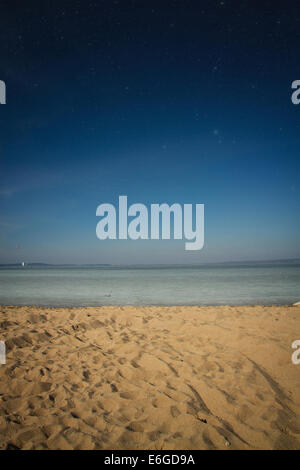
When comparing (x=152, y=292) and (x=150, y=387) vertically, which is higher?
(x=150, y=387)

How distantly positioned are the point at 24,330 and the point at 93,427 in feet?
12.6

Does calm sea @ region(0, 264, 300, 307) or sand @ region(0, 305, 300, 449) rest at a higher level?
sand @ region(0, 305, 300, 449)

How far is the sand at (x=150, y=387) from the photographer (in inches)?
107

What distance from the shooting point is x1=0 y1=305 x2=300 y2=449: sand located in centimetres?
272

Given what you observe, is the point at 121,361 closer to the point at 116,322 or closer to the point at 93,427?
the point at 93,427

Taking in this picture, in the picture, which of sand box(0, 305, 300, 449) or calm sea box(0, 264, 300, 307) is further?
calm sea box(0, 264, 300, 307)

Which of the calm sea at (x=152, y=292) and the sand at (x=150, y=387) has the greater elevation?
the sand at (x=150, y=387)

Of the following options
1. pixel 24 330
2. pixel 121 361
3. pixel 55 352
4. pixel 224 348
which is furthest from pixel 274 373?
pixel 24 330

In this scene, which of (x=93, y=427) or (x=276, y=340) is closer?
(x=93, y=427)

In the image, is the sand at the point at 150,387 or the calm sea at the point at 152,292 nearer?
the sand at the point at 150,387

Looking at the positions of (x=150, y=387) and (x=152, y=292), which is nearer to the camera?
(x=150, y=387)

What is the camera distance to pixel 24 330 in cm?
590

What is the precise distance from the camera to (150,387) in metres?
3.66
